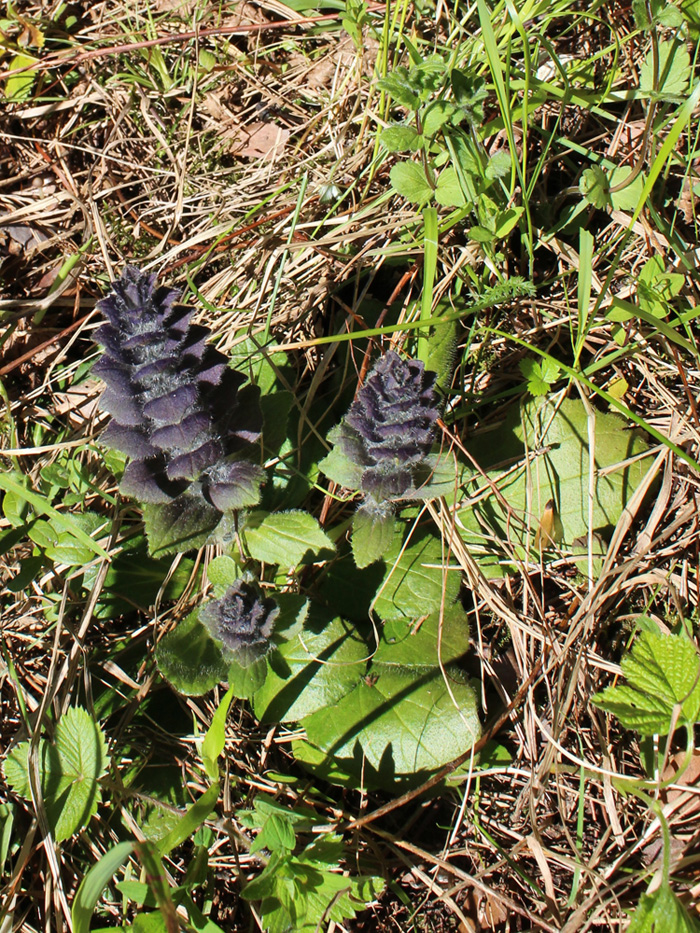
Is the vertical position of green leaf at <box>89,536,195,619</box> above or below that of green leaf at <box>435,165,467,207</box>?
below

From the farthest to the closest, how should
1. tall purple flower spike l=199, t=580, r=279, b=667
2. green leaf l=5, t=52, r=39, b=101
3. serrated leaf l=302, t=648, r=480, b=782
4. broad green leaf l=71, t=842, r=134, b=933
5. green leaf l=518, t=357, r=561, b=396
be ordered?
green leaf l=5, t=52, r=39, b=101 < green leaf l=518, t=357, r=561, b=396 < serrated leaf l=302, t=648, r=480, b=782 < tall purple flower spike l=199, t=580, r=279, b=667 < broad green leaf l=71, t=842, r=134, b=933

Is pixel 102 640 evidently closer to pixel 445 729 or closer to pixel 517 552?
pixel 445 729

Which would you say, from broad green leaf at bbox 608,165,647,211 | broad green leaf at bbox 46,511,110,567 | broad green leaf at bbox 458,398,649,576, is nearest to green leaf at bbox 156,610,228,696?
broad green leaf at bbox 46,511,110,567

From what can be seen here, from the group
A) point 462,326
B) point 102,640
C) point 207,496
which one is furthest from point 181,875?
point 462,326

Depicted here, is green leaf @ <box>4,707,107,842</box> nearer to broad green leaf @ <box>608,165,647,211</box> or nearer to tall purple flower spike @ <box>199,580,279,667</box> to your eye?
tall purple flower spike @ <box>199,580,279,667</box>

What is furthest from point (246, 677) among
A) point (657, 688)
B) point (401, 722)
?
point (657, 688)

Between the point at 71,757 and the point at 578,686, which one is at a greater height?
the point at 71,757
